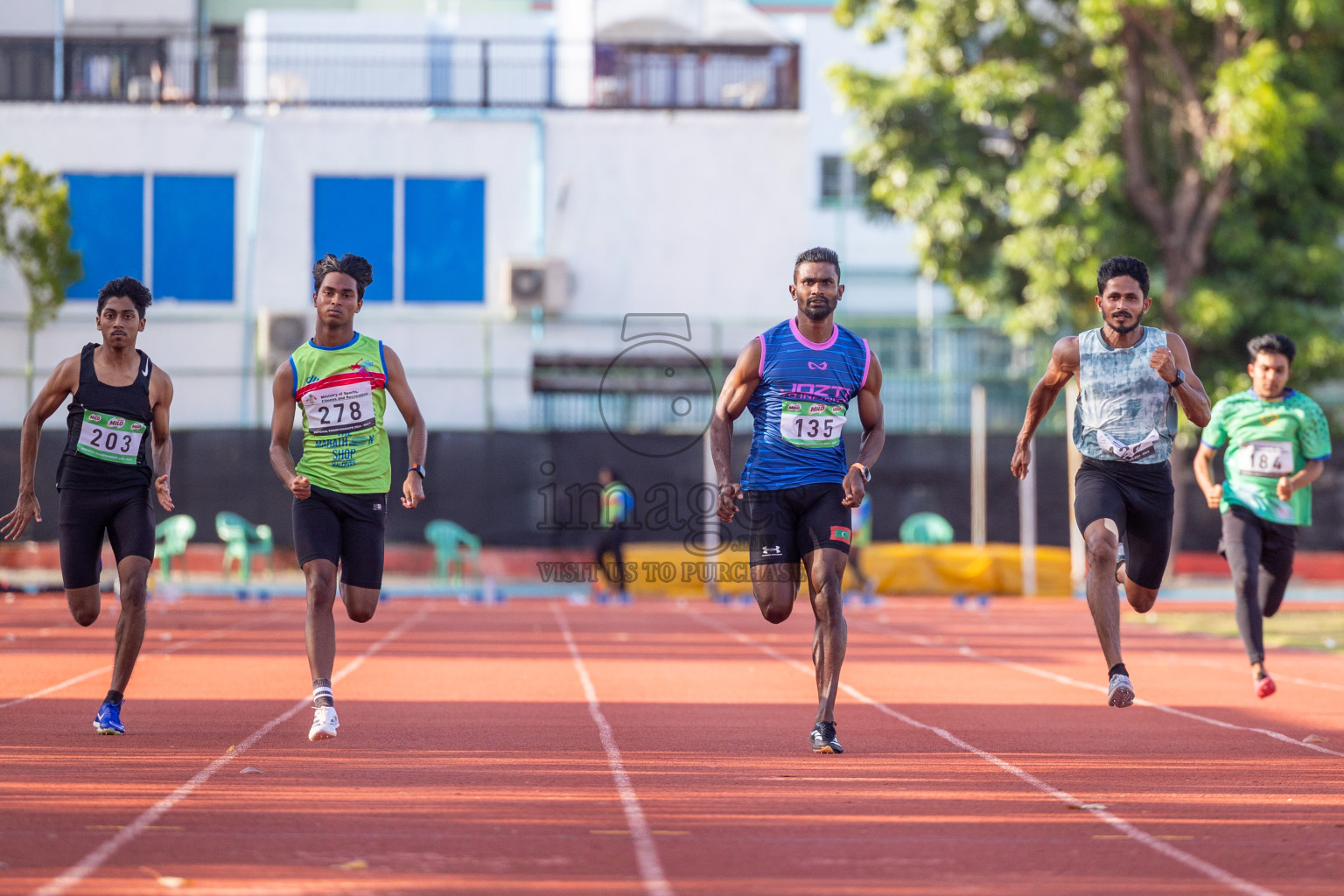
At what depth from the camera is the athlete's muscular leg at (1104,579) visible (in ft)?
26.1

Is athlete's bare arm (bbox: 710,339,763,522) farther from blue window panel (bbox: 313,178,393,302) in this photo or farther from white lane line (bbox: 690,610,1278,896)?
blue window panel (bbox: 313,178,393,302)

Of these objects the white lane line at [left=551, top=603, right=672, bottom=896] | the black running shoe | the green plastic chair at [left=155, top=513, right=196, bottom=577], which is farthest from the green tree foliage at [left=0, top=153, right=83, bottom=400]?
the black running shoe

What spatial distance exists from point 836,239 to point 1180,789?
39.5m

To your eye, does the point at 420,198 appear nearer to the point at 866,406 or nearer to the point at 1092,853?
the point at 866,406

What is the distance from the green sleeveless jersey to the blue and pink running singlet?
1.73m

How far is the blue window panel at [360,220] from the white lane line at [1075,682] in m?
13.5

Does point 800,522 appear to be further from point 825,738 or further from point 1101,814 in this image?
point 1101,814


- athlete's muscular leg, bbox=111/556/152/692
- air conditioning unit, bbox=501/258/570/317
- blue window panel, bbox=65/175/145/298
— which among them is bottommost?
athlete's muscular leg, bbox=111/556/152/692

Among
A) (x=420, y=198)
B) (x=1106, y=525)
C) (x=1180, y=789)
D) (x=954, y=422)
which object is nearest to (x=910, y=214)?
(x=954, y=422)

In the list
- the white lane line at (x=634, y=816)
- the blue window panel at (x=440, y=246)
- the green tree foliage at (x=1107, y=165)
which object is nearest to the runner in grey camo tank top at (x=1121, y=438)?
the white lane line at (x=634, y=816)

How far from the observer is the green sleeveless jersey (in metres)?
7.89

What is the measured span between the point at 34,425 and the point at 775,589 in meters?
3.57

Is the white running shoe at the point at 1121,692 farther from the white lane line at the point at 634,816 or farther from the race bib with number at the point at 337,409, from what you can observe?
the race bib with number at the point at 337,409

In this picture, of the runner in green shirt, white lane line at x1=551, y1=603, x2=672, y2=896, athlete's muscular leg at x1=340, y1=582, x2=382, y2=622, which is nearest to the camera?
white lane line at x1=551, y1=603, x2=672, y2=896
